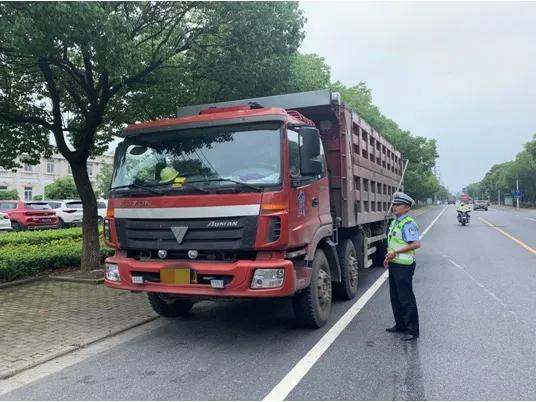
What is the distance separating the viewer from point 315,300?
5.68m

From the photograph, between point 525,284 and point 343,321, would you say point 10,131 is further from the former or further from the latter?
point 525,284

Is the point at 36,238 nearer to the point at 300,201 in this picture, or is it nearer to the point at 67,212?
the point at 300,201

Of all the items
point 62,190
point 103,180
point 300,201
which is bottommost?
point 300,201

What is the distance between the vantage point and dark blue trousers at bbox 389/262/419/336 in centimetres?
544

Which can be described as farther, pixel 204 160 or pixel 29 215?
pixel 29 215

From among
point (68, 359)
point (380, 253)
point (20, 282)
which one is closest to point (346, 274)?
point (380, 253)

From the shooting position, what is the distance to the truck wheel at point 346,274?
7.14m

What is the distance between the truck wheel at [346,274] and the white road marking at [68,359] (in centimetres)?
252

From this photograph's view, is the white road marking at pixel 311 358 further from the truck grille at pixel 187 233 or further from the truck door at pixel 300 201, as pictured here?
the truck grille at pixel 187 233

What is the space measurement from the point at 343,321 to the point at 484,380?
2.19m

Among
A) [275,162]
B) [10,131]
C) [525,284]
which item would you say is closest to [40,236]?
[10,131]

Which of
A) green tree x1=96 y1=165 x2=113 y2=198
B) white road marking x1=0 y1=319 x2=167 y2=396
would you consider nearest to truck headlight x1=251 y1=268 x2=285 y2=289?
white road marking x1=0 y1=319 x2=167 y2=396

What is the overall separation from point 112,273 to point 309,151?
2629 millimetres

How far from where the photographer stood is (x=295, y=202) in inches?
205
